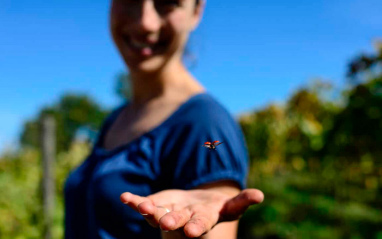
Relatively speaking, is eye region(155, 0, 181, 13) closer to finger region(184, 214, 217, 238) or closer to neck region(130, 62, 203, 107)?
neck region(130, 62, 203, 107)

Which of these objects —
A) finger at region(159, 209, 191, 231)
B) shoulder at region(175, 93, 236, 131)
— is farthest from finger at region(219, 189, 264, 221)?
shoulder at region(175, 93, 236, 131)

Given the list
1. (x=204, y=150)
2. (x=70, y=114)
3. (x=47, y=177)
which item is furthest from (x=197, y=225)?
(x=70, y=114)

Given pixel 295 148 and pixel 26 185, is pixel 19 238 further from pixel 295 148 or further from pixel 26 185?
pixel 295 148

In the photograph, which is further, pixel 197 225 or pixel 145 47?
pixel 145 47

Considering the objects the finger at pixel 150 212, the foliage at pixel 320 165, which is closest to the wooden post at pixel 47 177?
the foliage at pixel 320 165

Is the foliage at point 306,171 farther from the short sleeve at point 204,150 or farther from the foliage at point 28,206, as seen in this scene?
the short sleeve at point 204,150

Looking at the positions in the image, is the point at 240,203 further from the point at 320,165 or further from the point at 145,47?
the point at 320,165
